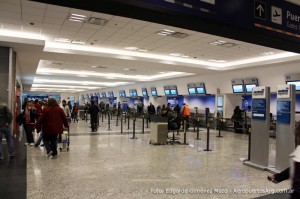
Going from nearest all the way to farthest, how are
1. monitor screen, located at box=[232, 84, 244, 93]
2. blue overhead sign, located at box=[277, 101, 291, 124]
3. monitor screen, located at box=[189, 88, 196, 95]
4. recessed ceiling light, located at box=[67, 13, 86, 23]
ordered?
1. blue overhead sign, located at box=[277, 101, 291, 124]
2. recessed ceiling light, located at box=[67, 13, 86, 23]
3. monitor screen, located at box=[232, 84, 244, 93]
4. monitor screen, located at box=[189, 88, 196, 95]

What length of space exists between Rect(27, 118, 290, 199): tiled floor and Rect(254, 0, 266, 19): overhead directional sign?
2.95 m

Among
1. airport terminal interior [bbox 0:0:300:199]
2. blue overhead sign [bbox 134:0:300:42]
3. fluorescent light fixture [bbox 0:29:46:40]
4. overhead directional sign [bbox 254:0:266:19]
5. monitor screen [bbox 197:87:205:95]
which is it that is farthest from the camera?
monitor screen [bbox 197:87:205:95]

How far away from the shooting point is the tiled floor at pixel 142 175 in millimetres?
4645

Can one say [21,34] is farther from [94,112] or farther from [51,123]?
[94,112]

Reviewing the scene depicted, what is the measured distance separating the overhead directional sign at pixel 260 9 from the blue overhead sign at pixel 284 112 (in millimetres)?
3235

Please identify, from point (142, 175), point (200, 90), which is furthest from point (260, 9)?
point (200, 90)

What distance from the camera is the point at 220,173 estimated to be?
6.05 metres

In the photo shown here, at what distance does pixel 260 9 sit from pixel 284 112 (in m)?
3.42

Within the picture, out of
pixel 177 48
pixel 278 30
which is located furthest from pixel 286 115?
pixel 177 48

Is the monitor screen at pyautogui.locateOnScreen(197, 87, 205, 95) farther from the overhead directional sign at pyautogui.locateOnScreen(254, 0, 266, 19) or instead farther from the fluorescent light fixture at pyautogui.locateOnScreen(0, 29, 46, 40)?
the overhead directional sign at pyautogui.locateOnScreen(254, 0, 266, 19)

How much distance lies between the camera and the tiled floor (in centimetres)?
464

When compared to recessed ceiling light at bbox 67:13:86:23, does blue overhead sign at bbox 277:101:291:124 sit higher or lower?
lower

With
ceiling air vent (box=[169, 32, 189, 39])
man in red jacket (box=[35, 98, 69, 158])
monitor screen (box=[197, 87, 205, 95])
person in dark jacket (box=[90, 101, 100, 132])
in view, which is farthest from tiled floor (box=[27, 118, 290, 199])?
monitor screen (box=[197, 87, 205, 95])

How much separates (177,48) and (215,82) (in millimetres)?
6880
